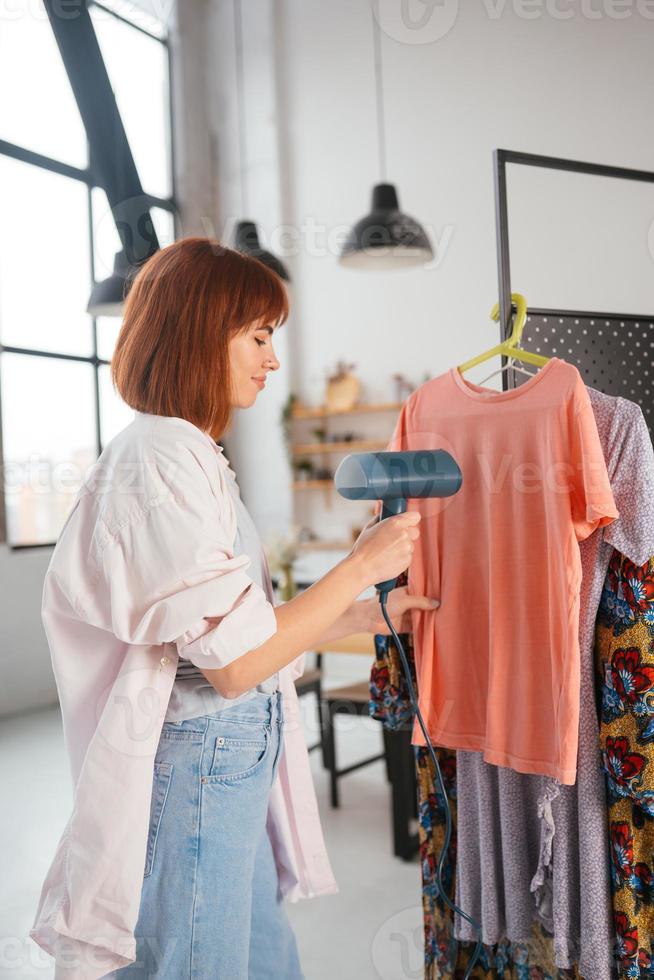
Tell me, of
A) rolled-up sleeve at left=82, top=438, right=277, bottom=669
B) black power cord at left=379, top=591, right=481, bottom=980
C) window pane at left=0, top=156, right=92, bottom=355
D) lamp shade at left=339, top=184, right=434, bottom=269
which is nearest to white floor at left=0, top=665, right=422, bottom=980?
black power cord at left=379, top=591, right=481, bottom=980

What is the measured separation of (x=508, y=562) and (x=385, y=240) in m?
2.80

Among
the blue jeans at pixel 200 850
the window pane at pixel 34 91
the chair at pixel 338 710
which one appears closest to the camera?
the blue jeans at pixel 200 850

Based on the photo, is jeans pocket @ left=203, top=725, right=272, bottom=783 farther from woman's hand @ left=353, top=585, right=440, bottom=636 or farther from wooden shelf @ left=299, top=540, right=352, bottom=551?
wooden shelf @ left=299, top=540, right=352, bottom=551

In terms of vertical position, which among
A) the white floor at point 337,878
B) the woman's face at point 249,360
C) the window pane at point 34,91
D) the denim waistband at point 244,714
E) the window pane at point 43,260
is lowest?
the white floor at point 337,878

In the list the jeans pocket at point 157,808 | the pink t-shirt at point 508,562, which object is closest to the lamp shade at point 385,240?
the pink t-shirt at point 508,562

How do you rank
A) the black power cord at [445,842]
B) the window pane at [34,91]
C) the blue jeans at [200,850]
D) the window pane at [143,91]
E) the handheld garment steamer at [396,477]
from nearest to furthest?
the blue jeans at [200,850] → the handheld garment steamer at [396,477] → the black power cord at [445,842] → the window pane at [34,91] → the window pane at [143,91]

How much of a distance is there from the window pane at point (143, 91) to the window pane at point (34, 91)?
1.79 feet

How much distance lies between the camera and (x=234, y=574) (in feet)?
3.53

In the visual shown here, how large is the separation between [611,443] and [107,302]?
2.70 m

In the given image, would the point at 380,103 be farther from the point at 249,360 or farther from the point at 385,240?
the point at 249,360

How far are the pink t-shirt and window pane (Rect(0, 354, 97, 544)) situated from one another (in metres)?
4.30

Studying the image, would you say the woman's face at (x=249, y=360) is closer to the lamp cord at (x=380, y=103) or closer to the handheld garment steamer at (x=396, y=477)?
the handheld garment steamer at (x=396, y=477)

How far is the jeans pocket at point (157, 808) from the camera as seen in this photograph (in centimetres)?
116

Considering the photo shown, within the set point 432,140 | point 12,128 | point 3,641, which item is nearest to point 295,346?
point 432,140
